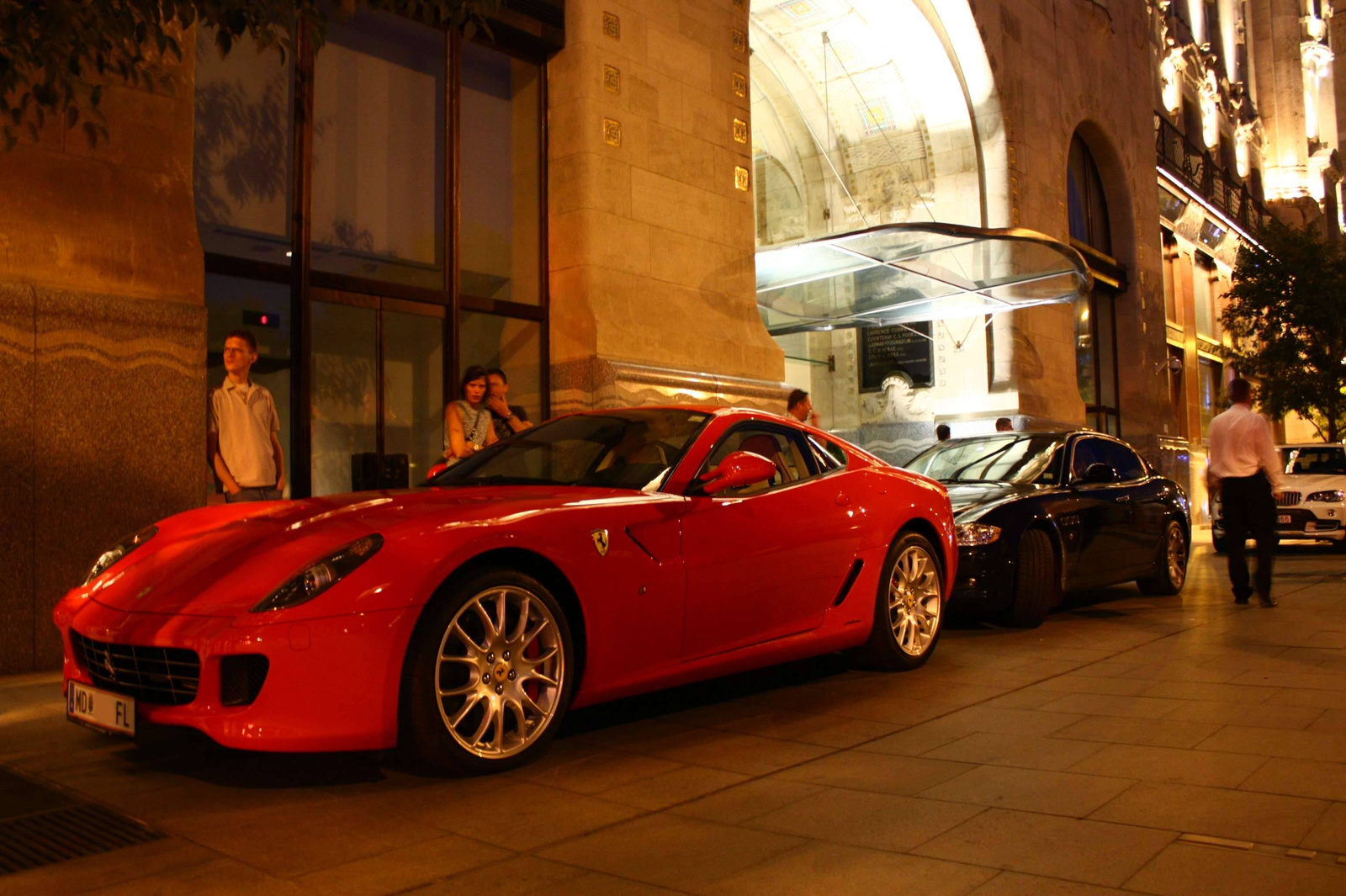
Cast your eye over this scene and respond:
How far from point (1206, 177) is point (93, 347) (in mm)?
31418

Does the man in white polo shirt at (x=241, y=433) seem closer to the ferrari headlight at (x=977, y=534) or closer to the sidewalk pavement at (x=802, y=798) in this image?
the sidewalk pavement at (x=802, y=798)

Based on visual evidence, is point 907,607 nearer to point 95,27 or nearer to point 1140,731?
point 1140,731

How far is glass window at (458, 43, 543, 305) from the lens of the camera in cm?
1090

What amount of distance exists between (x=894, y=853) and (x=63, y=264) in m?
6.29

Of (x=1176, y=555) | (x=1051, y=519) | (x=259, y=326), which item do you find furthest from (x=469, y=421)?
(x=1176, y=555)

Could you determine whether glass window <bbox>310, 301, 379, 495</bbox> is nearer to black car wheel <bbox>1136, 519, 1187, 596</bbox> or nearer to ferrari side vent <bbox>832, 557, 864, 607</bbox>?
ferrari side vent <bbox>832, 557, 864, 607</bbox>

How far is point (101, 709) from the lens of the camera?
394cm

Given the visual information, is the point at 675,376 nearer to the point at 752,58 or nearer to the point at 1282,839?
the point at 1282,839

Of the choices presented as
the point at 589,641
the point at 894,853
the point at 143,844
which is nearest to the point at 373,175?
the point at 589,641

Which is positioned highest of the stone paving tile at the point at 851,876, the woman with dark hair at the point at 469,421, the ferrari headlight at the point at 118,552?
the woman with dark hair at the point at 469,421

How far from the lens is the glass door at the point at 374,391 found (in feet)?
30.4

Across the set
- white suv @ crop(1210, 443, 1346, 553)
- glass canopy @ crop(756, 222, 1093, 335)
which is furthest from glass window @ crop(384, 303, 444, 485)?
white suv @ crop(1210, 443, 1346, 553)

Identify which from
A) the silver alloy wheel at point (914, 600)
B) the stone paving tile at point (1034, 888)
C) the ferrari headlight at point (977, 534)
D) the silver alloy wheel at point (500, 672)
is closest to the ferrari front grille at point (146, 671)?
the silver alloy wheel at point (500, 672)

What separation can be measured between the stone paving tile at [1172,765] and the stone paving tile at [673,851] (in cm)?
141
